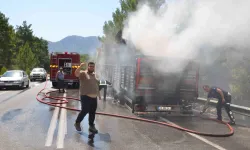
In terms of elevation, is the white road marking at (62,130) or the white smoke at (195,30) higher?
the white smoke at (195,30)

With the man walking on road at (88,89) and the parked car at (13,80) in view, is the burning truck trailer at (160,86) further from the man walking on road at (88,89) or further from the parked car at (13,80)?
the parked car at (13,80)

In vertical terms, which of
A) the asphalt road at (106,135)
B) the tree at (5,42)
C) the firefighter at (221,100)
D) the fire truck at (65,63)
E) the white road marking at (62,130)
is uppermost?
the tree at (5,42)

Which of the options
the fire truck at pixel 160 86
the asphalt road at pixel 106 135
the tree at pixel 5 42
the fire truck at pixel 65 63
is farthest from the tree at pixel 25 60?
the fire truck at pixel 160 86

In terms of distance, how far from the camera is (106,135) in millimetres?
6680

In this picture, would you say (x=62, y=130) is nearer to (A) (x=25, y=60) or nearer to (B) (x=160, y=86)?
(B) (x=160, y=86)

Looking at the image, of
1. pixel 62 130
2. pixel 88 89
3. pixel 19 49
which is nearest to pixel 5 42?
pixel 19 49

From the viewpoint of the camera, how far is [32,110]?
10.3 m

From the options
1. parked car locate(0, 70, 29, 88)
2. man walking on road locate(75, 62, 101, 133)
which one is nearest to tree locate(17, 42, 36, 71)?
parked car locate(0, 70, 29, 88)

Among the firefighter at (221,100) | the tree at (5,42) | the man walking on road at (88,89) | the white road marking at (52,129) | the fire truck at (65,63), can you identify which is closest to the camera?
the white road marking at (52,129)

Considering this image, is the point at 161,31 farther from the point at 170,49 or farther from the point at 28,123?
A: the point at 28,123

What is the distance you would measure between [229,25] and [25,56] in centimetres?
4561

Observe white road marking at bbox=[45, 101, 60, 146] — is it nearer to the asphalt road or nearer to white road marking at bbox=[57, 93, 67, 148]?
the asphalt road

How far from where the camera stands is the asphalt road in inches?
230

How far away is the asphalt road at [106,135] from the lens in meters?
5.83
